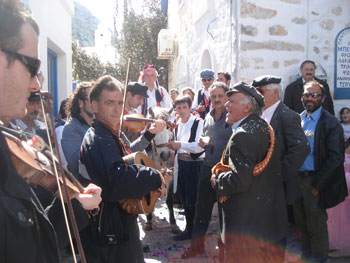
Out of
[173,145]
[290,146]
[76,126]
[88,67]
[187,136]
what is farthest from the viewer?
[88,67]

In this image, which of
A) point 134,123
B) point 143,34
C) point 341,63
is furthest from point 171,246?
point 143,34

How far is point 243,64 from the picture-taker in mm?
6145

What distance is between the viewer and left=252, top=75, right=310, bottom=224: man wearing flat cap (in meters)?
3.39

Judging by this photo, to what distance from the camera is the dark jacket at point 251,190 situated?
9.21 ft

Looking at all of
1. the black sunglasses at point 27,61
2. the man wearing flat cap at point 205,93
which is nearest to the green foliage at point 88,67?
the man wearing flat cap at point 205,93

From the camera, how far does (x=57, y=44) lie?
7.18 m

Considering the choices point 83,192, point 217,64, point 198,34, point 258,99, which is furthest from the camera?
point 198,34

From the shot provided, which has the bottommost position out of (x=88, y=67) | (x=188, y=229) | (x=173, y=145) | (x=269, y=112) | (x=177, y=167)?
(x=188, y=229)

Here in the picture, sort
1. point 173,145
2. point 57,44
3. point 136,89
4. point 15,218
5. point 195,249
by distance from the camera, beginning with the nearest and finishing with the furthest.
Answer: point 15,218 → point 195,249 → point 173,145 → point 136,89 → point 57,44

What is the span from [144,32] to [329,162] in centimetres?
1343

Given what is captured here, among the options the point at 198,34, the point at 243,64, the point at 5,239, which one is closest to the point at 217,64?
the point at 243,64

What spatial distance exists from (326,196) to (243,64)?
287 centimetres

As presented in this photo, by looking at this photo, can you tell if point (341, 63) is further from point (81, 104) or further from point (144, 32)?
point (144, 32)

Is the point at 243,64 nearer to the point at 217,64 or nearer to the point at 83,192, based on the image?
the point at 217,64
